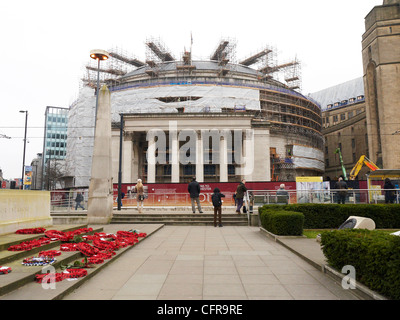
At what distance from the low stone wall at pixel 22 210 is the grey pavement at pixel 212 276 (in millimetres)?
3639

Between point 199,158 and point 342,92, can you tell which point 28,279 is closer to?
point 199,158

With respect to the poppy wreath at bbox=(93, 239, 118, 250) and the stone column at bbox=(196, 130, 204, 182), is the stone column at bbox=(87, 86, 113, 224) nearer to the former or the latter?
the poppy wreath at bbox=(93, 239, 118, 250)

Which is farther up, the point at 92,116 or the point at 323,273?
the point at 92,116

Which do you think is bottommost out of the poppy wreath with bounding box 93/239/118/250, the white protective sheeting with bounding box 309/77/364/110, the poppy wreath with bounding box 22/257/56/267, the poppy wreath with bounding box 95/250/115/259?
the poppy wreath with bounding box 95/250/115/259

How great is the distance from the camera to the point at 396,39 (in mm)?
53500

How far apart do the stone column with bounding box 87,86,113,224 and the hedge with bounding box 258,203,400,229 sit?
865 centimetres

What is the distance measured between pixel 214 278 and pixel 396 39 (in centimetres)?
6516

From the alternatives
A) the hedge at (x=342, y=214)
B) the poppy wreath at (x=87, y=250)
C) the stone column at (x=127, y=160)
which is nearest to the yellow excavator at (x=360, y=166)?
the hedge at (x=342, y=214)

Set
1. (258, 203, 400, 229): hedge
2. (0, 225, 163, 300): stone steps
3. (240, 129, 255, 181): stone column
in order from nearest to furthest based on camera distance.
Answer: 1. (0, 225, 163, 300): stone steps
2. (258, 203, 400, 229): hedge
3. (240, 129, 255, 181): stone column

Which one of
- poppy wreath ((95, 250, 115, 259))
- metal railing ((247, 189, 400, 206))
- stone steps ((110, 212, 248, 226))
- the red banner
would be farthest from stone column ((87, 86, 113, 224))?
metal railing ((247, 189, 400, 206))

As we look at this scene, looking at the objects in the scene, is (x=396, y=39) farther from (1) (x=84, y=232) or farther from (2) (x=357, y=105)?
(1) (x=84, y=232)

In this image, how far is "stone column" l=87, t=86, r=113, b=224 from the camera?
15.0 metres

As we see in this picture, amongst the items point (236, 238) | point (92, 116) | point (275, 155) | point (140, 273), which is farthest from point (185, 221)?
point (92, 116)

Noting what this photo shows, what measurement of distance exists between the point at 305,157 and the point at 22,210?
49360 mm
